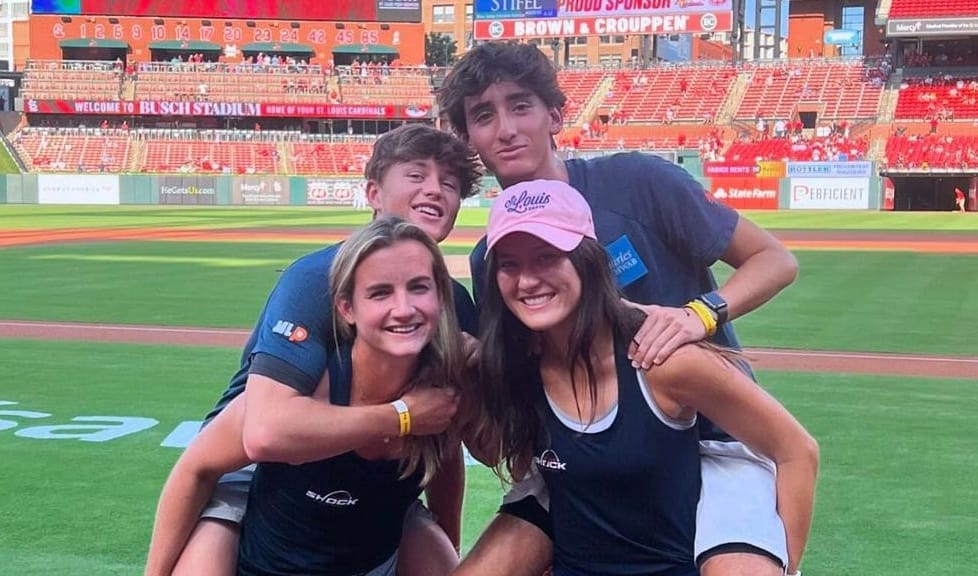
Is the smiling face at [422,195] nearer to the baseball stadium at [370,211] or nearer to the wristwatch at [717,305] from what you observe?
the baseball stadium at [370,211]

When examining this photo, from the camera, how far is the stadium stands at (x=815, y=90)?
5212 centimetres

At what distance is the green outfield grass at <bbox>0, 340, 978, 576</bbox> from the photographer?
4.90 metres

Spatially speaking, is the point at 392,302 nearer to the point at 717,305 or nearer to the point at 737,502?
the point at 717,305

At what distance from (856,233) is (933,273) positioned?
436 inches

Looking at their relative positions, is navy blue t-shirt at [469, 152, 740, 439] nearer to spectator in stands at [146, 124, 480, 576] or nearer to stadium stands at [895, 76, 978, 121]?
spectator in stands at [146, 124, 480, 576]

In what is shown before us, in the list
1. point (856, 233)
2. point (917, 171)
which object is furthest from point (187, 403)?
point (917, 171)

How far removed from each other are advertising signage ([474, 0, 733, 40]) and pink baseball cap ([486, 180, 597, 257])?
54.5m

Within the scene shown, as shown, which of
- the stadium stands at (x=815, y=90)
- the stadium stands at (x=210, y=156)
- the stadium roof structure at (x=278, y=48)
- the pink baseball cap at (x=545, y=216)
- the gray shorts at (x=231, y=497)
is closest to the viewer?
the pink baseball cap at (x=545, y=216)

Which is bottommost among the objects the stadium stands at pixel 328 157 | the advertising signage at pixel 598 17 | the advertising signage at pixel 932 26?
the stadium stands at pixel 328 157

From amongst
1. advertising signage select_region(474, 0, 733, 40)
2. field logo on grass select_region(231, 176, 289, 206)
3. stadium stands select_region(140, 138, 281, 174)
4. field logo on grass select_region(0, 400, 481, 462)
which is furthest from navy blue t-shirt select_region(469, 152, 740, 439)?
advertising signage select_region(474, 0, 733, 40)

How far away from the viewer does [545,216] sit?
9.94 ft

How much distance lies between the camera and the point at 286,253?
22.1m

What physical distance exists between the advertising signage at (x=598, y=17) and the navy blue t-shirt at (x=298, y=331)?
179ft

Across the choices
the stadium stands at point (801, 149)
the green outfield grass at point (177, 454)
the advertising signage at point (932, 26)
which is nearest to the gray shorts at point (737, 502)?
the green outfield grass at point (177, 454)
